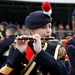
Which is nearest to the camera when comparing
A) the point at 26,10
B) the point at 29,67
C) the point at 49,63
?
the point at 49,63

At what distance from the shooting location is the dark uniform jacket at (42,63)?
10.9 feet

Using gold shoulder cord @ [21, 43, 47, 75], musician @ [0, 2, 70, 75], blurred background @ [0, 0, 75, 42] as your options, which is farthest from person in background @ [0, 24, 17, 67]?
blurred background @ [0, 0, 75, 42]

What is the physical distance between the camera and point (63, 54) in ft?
12.0

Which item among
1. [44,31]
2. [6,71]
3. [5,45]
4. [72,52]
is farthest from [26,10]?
[72,52]

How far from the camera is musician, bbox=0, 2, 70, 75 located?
3.33 metres

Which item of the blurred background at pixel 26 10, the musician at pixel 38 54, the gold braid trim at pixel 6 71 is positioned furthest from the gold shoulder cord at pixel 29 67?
the blurred background at pixel 26 10

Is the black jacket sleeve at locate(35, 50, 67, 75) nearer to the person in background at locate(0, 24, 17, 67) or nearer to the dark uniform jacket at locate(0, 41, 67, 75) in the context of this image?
the dark uniform jacket at locate(0, 41, 67, 75)

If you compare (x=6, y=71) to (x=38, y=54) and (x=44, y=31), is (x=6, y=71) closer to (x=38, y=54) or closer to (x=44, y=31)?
(x=38, y=54)

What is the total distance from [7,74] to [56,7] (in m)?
19.1

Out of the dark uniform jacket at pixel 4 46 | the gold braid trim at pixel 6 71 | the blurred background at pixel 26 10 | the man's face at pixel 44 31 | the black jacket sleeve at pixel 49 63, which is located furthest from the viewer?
the blurred background at pixel 26 10

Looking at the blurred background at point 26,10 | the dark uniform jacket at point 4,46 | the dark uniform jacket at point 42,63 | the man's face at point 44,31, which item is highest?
the man's face at point 44,31

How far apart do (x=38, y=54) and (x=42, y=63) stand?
91mm

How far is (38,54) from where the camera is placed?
3.34 metres

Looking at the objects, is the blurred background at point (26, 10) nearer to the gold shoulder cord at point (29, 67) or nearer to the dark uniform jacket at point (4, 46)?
the dark uniform jacket at point (4, 46)
